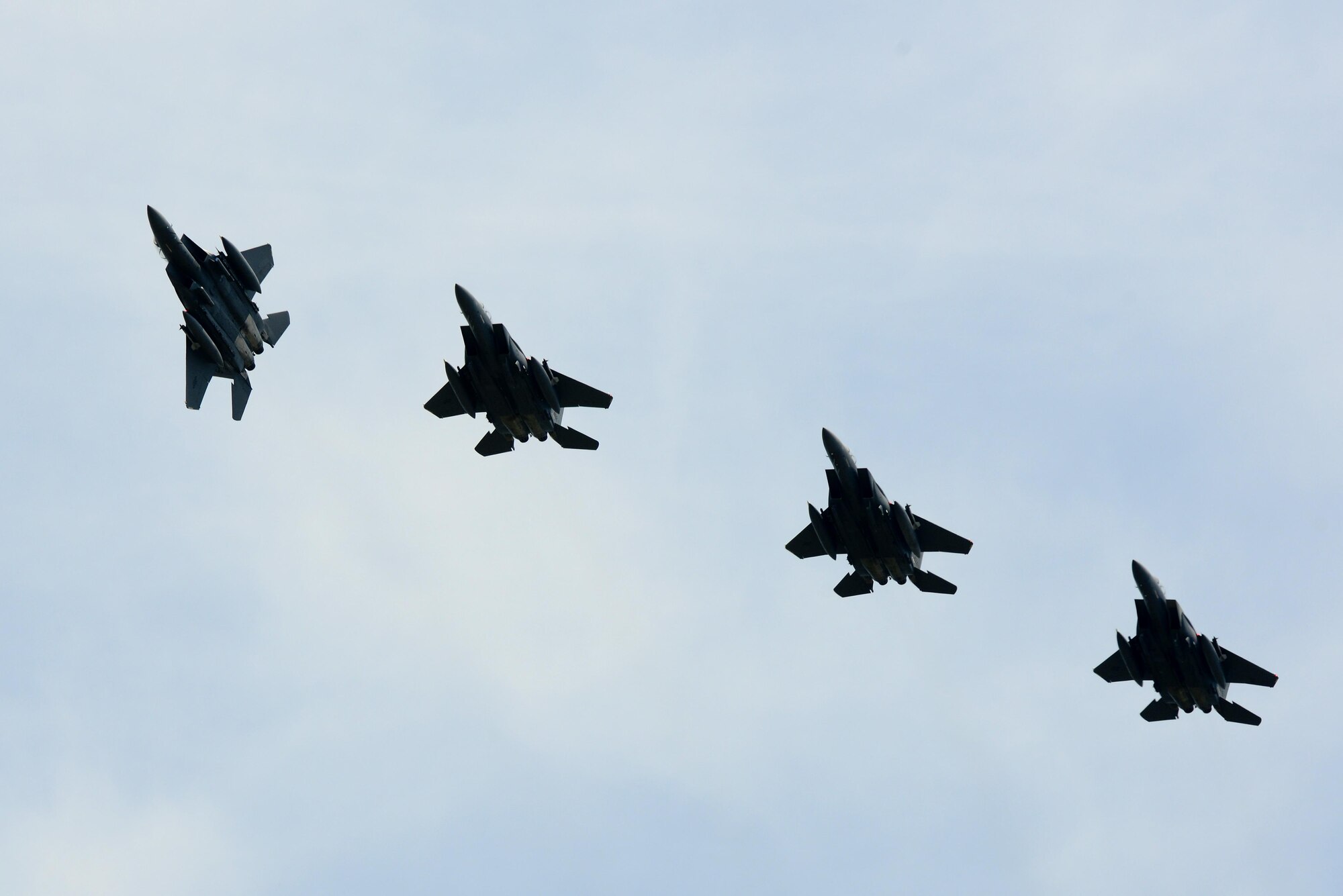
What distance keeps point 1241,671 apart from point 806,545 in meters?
18.4

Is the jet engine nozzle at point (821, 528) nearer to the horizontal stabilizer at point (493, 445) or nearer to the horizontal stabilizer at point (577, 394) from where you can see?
the horizontal stabilizer at point (577, 394)

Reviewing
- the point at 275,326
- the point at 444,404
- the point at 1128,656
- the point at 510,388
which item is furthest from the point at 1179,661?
the point at 275,326

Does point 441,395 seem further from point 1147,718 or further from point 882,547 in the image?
point 1147,718

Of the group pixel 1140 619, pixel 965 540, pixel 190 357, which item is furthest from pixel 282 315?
pixel 1140 619

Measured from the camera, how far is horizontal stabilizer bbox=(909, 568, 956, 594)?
59.6 meters

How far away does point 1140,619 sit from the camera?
189 feet

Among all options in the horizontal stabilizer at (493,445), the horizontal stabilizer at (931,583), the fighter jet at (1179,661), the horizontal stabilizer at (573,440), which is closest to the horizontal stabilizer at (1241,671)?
the fighter jet at (1179,661)

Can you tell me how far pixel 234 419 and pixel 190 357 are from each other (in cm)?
348

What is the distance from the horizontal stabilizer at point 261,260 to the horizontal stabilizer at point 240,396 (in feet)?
16.1

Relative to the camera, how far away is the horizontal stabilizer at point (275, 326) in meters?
61.8

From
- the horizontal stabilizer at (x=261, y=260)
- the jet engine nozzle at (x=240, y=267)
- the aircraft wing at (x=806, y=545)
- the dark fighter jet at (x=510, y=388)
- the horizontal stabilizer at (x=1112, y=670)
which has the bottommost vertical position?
the horizontal stabilizer at (x=1112, y=670)

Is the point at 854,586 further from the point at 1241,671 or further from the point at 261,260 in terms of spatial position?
the point at 261,260

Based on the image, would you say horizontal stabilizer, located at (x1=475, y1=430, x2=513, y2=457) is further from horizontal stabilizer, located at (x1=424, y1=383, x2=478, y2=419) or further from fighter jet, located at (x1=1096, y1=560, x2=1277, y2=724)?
fighter jet, located at (x1=1096, y1=560, x2=1277, y2=724)

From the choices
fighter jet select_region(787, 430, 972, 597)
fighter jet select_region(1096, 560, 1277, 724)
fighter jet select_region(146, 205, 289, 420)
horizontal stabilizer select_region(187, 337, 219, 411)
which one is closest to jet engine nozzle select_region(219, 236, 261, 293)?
fighter jet select_region(146, 205, 289, 420)
